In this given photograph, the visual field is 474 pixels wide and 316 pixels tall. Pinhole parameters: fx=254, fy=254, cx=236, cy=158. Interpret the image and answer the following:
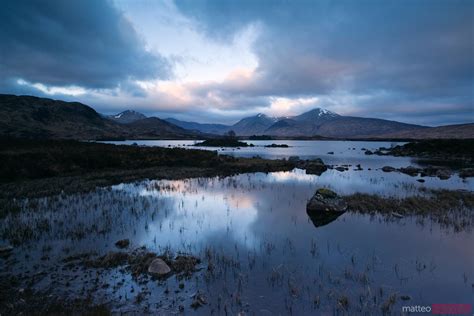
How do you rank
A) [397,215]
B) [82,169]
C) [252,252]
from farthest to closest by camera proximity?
1. [82,169]
2. [397,215]
3. [252,252]

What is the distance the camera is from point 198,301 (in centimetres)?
873

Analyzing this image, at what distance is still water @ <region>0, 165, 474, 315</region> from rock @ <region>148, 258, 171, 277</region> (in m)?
0.70

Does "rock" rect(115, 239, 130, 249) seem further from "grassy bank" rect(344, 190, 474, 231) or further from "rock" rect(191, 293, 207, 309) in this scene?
"grassy bank" rect(344, 190, 474, 231)

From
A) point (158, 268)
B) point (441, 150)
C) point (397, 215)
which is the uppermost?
point (441, 150)

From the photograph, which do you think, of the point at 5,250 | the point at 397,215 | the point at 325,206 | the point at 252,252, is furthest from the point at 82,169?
the point at 397,215

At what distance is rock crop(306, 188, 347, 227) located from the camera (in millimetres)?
19812

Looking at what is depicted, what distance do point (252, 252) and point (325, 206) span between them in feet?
33.2

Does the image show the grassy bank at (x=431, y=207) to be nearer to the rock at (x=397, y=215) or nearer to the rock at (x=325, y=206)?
the rock at (x=397, y=215)

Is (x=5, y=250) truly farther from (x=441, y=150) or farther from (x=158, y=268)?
(x=441, y=150)

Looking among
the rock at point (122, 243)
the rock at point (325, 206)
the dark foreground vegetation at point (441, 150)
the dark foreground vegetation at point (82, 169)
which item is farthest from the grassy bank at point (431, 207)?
the dark foreground vegetation at point (441, 150)

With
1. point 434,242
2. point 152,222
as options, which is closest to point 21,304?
point 152,222

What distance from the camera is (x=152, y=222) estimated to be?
56.9 feet

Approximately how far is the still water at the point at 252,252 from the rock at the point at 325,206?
1112 mm

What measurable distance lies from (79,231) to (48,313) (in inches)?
311
